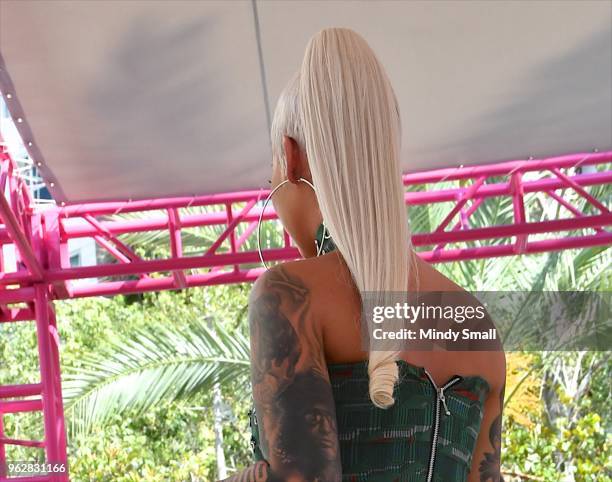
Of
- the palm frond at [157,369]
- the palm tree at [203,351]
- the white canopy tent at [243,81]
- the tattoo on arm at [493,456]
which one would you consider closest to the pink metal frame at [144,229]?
the white canopy tent at [243,81]

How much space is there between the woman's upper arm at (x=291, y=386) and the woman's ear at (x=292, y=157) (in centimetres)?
12

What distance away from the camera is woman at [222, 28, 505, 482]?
3.17 feet

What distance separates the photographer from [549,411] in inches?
452

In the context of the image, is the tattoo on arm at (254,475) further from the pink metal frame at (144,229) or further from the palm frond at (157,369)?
the palm frond at (157,369)

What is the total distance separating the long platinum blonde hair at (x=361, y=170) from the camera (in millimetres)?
985

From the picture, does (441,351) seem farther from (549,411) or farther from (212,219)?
(549,411)

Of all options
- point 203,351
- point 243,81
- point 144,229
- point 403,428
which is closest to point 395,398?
point 403,428

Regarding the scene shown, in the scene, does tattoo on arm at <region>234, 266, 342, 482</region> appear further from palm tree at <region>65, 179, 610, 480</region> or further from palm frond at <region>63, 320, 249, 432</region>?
palm frond at <region>63, 320, 249, 432</region>

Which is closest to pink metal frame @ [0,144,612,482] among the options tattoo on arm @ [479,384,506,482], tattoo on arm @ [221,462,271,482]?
tattoo on arm @ [479,384,506,482]

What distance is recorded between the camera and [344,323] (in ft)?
3.29

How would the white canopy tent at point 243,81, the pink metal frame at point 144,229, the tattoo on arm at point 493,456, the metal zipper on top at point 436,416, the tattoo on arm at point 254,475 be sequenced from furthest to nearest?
the pink metal frame at point 144,229
the white canopy tent at point 243,81
the tattoo on arm at point 493,456
the metal zipper on top at point 436,416
the tattoo on arm at point 254,475

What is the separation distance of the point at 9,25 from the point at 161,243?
863 centimetres

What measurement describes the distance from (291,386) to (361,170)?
203 millimetres

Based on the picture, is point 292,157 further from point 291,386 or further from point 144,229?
point 144,229
